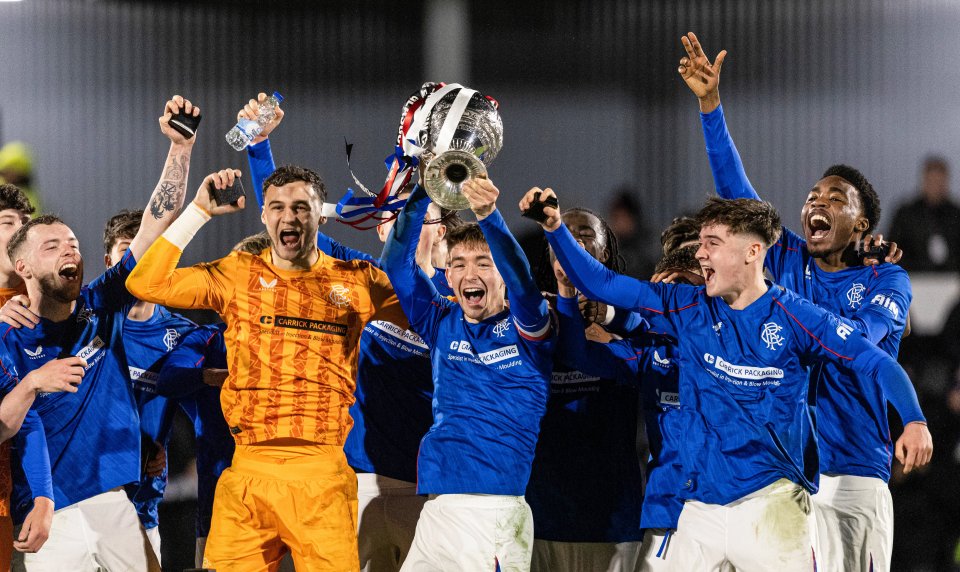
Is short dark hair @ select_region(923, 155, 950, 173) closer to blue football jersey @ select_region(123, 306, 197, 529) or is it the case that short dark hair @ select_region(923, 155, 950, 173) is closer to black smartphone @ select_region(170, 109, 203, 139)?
blue football jersey @ select_region(123, 306, 197, 529)

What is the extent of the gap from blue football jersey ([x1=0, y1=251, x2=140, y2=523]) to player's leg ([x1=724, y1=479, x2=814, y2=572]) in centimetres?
233

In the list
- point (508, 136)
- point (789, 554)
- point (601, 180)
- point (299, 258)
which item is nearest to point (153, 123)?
point (508, 136)

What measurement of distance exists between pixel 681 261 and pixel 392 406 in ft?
4.50

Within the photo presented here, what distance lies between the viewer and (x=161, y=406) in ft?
16.4

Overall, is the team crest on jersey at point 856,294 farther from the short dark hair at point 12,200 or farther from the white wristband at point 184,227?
the short dark hair at point 12,200

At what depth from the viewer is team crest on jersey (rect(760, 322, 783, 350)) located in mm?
3840

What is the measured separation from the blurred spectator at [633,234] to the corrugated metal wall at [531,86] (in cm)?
14

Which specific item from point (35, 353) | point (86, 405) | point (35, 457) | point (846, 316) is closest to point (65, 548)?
point (35, 457)

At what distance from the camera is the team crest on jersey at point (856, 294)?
453 cm

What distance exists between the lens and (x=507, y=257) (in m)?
3.85

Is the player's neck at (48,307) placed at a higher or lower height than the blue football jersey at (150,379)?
higher

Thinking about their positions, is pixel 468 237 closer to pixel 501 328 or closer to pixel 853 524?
pixel 501 328

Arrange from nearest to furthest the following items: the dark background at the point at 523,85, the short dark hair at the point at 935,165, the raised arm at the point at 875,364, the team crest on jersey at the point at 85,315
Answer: the raised arm at the point at 875,364 → the team crest on jersey at the point at 85,315 → the short dark hair at the point at 935,165 → the dark background at the point at 523,85

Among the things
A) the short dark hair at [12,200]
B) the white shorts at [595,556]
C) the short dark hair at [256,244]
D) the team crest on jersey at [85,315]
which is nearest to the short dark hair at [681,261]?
the white shorts at [595,556]
